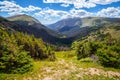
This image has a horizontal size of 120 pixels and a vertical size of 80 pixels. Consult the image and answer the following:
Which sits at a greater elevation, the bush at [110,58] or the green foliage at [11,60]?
the green foliage at [11,60]

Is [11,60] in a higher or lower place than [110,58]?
higher

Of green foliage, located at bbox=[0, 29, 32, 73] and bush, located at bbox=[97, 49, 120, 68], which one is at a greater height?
green foliage, located at bbox=[0, 29, 32, 73]

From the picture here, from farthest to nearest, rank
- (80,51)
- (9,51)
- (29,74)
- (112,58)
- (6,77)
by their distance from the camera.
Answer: (80,51)
(112,58)
(9,51)
(29,74)
(6,77)

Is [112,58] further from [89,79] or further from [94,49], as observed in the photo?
[94,49]

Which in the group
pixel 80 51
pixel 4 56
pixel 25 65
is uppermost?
pixel 4 56

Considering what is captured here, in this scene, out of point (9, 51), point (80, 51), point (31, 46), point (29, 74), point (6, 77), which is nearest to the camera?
point (6, 77)

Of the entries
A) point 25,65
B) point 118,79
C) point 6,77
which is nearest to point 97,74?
point 118,79

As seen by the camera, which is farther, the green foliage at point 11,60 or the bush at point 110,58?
the bush at point 110,58

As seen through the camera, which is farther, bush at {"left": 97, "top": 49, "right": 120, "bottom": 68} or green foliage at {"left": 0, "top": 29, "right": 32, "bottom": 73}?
bush at {"left": 97, "top": 49, "right": 120, "bottom": 68}

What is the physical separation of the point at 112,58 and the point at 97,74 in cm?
1370

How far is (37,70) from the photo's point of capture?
4709 cm

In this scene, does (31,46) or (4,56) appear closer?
(4,56)

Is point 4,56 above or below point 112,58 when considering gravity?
above

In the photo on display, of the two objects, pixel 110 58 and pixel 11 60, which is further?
pixel 110 58
